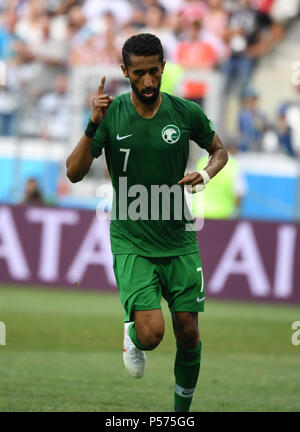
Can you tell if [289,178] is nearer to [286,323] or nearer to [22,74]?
[286,323]

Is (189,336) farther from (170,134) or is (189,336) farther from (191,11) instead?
(191,11)

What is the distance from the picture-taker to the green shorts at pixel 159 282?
5.85 meters

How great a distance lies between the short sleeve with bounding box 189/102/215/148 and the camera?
6.05 m

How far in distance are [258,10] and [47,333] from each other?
31.1 ft

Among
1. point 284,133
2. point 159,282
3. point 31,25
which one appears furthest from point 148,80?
point 31,25

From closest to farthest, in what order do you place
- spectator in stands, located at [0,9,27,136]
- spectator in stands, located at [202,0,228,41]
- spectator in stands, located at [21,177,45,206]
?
spectator in stands, located at [21,177,45,206] → spectator in stands, located at [0,9,27,136] → spectator in stands, located at [202,0,228,41]

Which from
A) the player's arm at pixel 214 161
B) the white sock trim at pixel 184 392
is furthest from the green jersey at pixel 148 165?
the white sock trim at pixel 184 392

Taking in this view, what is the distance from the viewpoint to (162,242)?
6.00 m

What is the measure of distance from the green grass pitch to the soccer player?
2.98 feet

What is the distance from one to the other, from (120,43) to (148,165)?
446 inches

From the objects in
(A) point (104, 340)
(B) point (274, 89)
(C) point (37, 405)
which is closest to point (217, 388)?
(C) point (37, 405)

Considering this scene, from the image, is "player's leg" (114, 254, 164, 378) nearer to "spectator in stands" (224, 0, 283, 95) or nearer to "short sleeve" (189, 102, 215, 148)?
"short sleeve" (189, 102, 215, 148)

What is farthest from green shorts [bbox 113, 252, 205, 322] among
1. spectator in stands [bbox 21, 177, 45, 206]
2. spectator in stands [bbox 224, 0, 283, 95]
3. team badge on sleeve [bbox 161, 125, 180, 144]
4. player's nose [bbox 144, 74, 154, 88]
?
spectator in stands [bbox 224, 0, 283, 95]

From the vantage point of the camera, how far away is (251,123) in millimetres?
15750
